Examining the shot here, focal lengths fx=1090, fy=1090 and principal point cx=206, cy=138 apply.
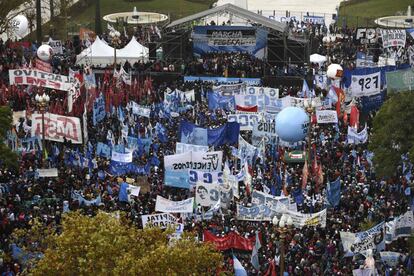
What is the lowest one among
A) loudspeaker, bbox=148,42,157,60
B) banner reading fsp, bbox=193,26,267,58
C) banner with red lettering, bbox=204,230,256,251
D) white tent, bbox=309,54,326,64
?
banner with red lettering, bbox=204,230,256,251

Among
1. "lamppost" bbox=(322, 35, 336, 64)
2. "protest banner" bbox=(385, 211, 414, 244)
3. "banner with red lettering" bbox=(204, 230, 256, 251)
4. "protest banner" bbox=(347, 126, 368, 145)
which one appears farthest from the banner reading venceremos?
"banner with red lettering" bbox=(204, 230, 256, 251)

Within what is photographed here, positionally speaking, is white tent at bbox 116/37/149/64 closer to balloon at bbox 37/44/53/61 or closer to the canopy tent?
the canopy tent

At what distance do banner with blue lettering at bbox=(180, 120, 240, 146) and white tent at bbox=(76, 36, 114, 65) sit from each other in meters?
18.7

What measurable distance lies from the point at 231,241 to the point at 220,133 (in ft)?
32.7

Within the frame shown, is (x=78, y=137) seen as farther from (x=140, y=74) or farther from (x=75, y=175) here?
(x=140, y=74)

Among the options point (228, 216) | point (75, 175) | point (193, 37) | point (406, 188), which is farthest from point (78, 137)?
point (193, 37)

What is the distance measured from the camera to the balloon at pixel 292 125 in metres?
42.3

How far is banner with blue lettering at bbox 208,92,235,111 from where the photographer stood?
47.6m

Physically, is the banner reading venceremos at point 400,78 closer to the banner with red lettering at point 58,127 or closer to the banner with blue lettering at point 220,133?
the banner with blue lettering at point 220,133

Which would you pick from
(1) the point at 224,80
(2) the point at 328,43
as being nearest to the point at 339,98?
(2) the point at 328,43

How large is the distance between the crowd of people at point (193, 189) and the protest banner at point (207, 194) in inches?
10.1

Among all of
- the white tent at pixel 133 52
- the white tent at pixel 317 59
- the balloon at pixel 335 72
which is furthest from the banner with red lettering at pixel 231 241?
the white tent at pixel 133 52

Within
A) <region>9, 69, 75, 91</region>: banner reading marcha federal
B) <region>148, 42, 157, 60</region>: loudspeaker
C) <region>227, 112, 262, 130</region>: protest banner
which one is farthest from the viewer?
<region>148, 42, 157, 60</region>: loudspeaker

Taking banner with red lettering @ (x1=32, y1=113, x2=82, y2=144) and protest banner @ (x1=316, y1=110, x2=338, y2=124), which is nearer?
banner with red lettering @ (x1=32, y1=113, x2=82, y2=144)
